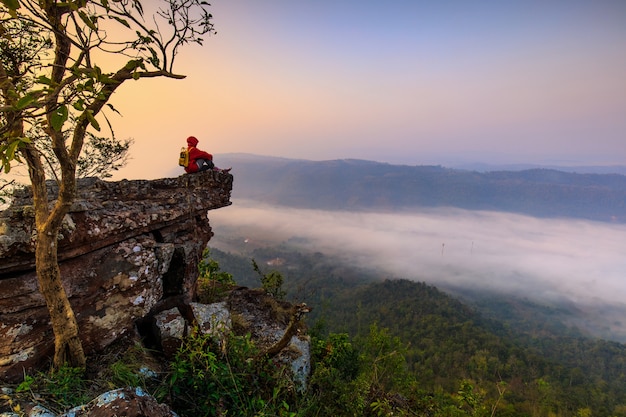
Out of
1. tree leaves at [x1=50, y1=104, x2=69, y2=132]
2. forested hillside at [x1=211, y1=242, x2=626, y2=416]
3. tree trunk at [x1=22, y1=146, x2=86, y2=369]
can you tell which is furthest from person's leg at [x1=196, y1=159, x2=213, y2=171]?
forested hillside at [x1=211, y1=242, x2=626, y2=416]

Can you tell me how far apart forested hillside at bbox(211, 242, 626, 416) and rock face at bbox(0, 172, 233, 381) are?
709 cm

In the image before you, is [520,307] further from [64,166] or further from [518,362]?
[64,166]

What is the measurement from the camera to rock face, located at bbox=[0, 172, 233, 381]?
480cm

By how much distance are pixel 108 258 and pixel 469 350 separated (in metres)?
68.9

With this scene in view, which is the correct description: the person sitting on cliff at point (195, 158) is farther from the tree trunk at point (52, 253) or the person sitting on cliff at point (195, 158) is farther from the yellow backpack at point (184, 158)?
the tree trunk at point (52, 253)

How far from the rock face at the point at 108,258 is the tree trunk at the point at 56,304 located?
552 millimetres

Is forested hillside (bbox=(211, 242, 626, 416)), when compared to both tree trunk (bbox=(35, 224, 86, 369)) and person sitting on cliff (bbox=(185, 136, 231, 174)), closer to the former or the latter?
person sitting on cliff (bbox=(185, 136, 231, 174))

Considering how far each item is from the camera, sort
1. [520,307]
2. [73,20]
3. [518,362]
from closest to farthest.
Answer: [73,20]
[518,362]
[520,307]

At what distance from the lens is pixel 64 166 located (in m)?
3.96

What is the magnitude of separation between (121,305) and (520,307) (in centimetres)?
20874

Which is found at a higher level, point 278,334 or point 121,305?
point 121,305

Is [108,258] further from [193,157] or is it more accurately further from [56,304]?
[193,157]

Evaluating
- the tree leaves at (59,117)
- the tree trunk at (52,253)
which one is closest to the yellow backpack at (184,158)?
the tree trunk at (52,253)

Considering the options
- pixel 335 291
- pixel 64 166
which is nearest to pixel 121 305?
pixel 64 166
